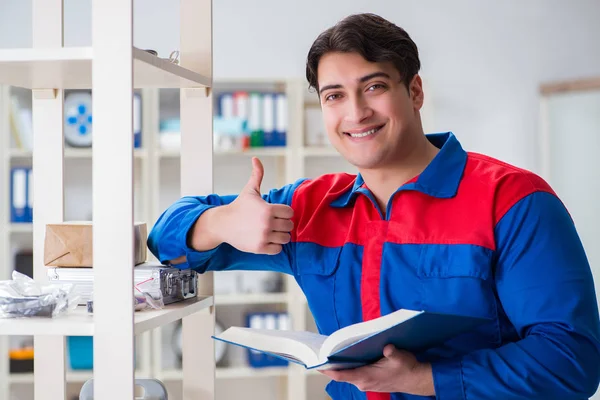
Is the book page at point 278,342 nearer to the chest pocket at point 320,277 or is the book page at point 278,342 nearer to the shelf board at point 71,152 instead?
the chest pocket at point 320,277

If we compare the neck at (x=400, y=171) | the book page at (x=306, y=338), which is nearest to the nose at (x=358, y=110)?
Answer: the neck at (x=400, y=171)

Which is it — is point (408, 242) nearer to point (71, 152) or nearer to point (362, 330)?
point (362, 330)

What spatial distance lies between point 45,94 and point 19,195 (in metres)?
2.63

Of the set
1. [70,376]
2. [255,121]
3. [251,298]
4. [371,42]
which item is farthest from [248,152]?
[371,42]

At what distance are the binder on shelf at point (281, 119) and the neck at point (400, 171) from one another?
2.52m

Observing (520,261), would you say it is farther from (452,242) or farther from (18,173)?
(18,173)

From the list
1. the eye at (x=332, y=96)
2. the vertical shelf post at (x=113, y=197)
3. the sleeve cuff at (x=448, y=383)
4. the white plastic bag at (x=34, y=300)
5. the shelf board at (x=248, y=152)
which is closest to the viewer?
the vertical shelf post at (x=113, y=197)

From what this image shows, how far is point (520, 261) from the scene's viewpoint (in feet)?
4.33

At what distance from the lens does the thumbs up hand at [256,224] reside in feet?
4.71

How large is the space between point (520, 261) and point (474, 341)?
191mm

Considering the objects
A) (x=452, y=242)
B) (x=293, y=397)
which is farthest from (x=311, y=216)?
A: (x=293, y=397)

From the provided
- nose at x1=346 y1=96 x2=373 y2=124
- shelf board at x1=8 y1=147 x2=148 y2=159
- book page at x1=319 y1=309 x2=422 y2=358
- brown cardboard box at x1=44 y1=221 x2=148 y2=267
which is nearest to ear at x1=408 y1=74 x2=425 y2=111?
nose at x1=346 y1=96 x2=373 y2=124

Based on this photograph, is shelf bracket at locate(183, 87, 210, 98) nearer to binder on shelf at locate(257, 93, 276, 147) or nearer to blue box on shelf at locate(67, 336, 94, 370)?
binder on shelf at locate(257, 93, 276, 147)

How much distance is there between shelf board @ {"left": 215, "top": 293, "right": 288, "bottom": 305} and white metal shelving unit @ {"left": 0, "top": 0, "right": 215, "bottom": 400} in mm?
2453
